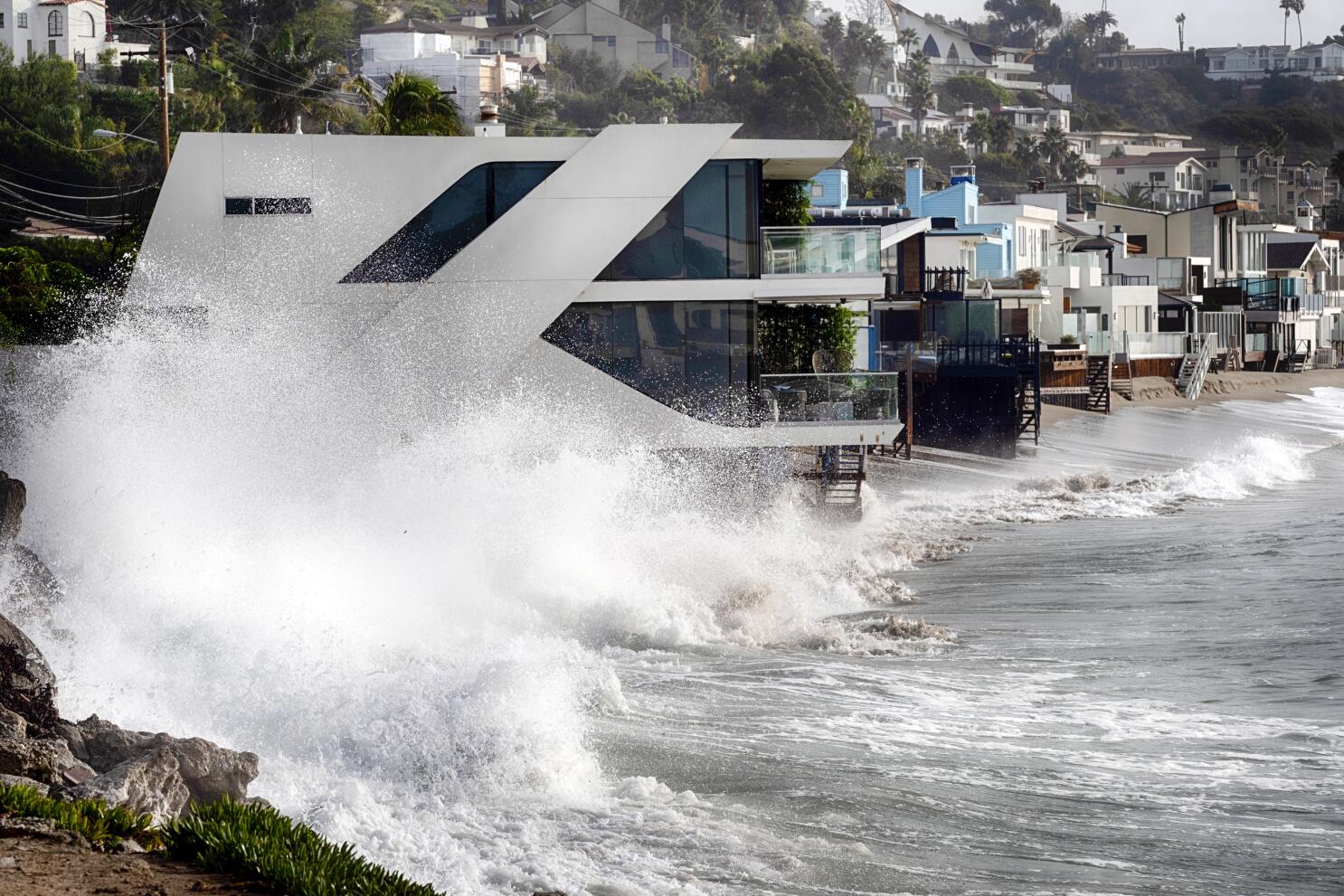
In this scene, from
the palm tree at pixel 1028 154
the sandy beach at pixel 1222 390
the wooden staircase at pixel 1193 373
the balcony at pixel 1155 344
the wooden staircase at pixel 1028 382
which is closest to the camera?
the wooden staircase at pixel 1028 382

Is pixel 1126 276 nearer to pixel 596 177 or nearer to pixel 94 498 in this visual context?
pixel 596 177

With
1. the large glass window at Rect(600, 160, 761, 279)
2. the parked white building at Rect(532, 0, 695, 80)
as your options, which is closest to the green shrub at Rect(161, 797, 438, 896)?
the large glass window at Rect(600, 160, 761, 279)

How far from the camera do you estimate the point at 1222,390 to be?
3120 inches

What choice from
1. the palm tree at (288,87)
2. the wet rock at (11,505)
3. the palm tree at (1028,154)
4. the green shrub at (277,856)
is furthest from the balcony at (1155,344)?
the palm tree at (1028,154)

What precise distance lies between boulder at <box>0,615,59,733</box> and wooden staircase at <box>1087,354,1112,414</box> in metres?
51.9

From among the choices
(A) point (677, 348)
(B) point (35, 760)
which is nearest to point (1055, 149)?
(A) point (677, 348)

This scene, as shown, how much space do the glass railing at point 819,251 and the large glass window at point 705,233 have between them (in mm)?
298

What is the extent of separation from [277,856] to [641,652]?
37.5 feet

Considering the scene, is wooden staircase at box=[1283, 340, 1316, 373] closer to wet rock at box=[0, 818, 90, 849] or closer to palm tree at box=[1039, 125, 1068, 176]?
palm tree at box=[1039, 125, 1068, 176]

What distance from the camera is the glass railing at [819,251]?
27266 millimetres

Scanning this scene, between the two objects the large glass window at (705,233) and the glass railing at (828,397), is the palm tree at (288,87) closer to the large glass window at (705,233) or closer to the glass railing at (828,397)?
the large glass window at (705,233)

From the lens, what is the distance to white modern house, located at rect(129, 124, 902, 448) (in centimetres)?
2634

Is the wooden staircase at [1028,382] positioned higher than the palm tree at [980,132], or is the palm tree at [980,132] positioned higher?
the palm tree at [980,132]

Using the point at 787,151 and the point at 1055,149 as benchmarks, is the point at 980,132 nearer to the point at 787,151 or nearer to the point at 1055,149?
the point at 1055,149
